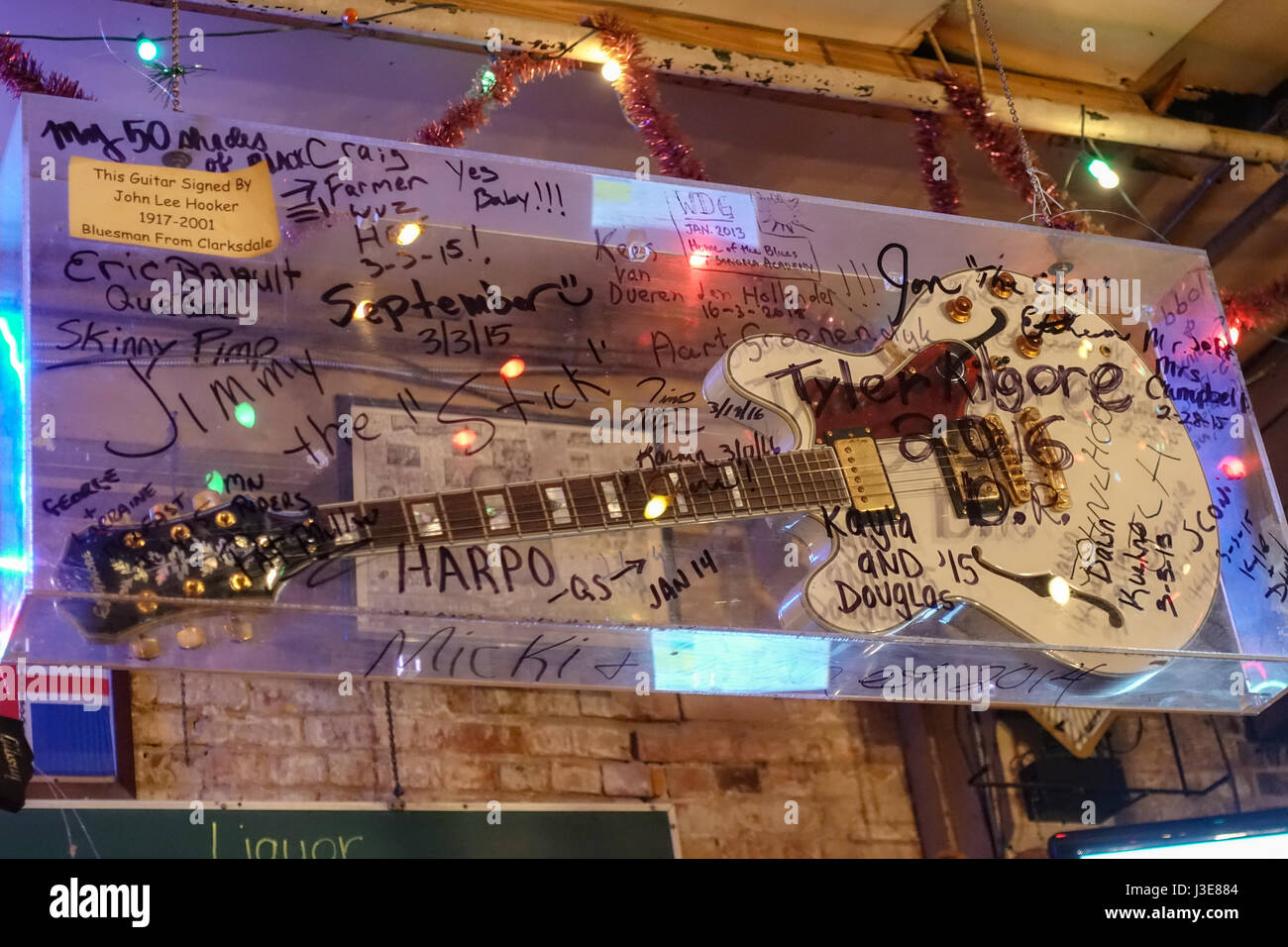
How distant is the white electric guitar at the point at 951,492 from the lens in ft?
4.17

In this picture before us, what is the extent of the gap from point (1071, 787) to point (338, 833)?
1518mm

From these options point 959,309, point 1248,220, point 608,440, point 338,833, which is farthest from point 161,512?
point 1248,220

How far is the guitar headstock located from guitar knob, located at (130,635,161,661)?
0.07 feet

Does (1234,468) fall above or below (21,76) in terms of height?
below

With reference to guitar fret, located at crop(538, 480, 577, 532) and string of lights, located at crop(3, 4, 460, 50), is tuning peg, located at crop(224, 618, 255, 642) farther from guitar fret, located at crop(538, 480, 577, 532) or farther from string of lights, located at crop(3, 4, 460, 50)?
string of lights, located at crop(3, 4, 460, 50)

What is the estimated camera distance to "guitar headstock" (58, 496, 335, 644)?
1.00 metres

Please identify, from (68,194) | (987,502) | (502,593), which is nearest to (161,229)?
(68,194)

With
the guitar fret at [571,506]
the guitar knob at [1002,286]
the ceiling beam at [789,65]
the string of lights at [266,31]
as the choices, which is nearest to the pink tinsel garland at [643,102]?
the ceiling beam at [789,65]

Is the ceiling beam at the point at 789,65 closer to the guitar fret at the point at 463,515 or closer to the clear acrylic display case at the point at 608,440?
the clear acrylic display case at the point at 608,440

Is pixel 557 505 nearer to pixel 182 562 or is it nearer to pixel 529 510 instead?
pixel 529 510

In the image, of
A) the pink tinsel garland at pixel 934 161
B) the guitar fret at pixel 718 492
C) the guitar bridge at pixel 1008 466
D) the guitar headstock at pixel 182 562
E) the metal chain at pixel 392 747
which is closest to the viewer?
the guitar headstock at pixel 182 562

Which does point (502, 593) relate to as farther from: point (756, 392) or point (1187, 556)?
point (1187, 556)

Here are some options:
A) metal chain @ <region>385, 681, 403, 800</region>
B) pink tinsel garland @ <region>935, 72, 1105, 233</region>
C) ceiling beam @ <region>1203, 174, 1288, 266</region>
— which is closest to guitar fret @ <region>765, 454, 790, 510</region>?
pink tinsel garland @ <region>935, 72, 1105, 233</region>

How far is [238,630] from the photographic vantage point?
1098mm
